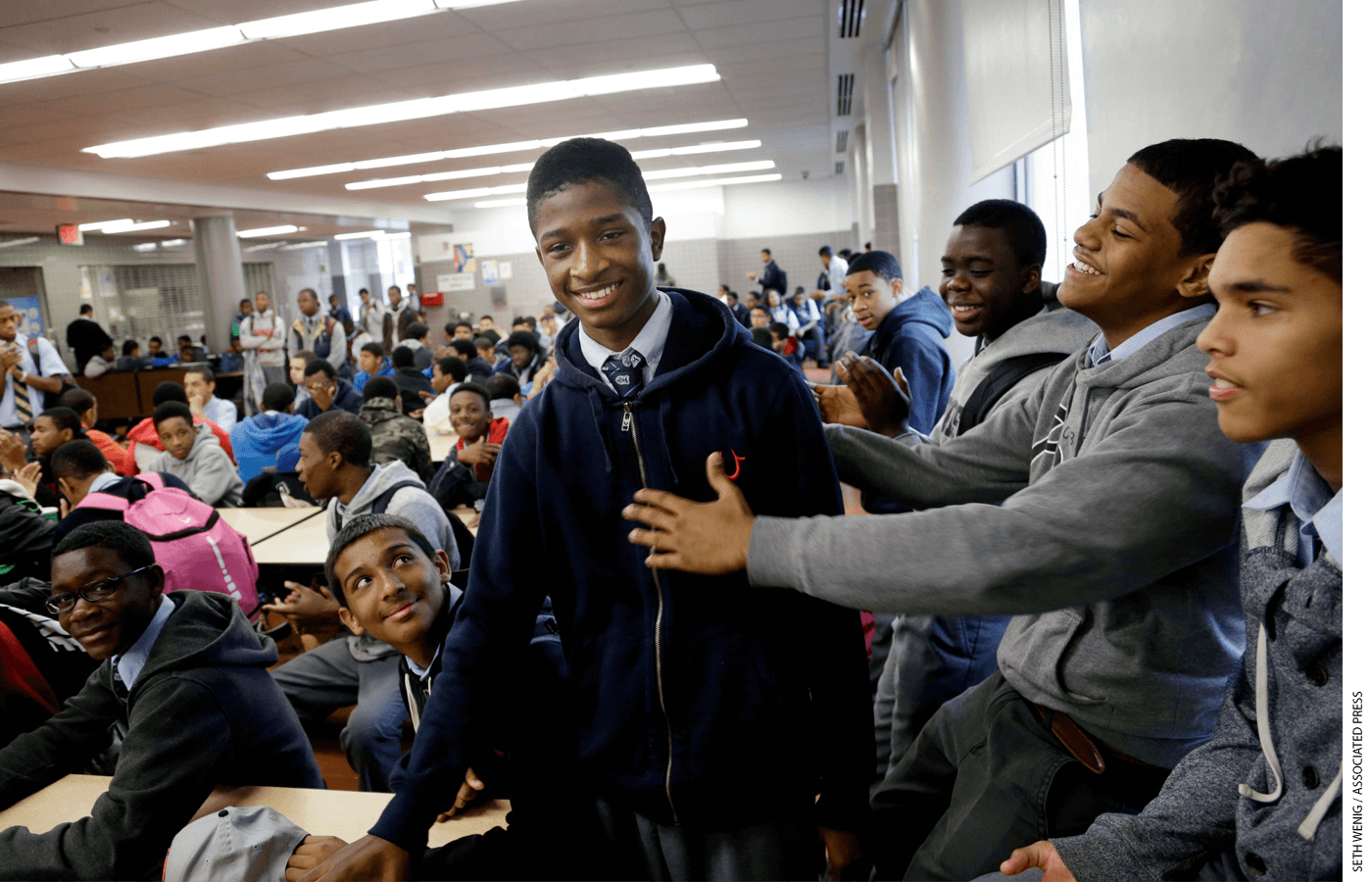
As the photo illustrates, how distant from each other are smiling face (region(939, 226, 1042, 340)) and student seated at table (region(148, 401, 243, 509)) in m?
4.29

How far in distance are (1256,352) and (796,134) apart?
1265cm

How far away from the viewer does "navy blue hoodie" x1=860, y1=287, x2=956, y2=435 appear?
10.7 ft

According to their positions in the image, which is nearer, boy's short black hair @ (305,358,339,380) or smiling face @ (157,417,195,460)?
smiling face @ (157,417,195,460)

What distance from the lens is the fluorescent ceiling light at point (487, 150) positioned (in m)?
10.6

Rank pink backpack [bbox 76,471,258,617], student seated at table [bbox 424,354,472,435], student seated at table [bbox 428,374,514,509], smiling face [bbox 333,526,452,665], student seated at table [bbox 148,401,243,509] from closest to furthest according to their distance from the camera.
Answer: smiling face [bbox 333,526,452,665] < pink backpack [bbox 76,471,258,617] < student seated at table [bbox 428,374,514,509] < student seated at table [bbox 148,401,243,509] < student seated at table [bbox 424,354,472,435]

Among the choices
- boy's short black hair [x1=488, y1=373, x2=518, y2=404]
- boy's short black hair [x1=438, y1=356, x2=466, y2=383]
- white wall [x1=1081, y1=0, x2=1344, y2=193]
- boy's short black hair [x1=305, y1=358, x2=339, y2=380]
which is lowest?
boy's short black hair [x1=488, y1=373, x2=518, y2=404]

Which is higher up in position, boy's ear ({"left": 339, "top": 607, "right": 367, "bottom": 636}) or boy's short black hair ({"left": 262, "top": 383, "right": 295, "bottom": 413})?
boy's short black hair ({"left": 262, "top": 383, "right": 295, "bottom": 413})

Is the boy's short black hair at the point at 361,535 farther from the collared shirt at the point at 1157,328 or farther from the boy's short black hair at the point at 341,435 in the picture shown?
the collared shirt at the point at 1157,328

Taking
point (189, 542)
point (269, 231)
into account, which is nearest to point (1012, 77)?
point (189, 542)

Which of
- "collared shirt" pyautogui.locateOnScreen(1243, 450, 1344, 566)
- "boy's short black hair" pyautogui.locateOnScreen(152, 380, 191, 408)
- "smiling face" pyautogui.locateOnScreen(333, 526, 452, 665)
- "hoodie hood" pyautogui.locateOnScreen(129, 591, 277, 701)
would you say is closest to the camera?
"collared shirt" pyautogui.locateOnScreen(1243, 450, 1344, 566)

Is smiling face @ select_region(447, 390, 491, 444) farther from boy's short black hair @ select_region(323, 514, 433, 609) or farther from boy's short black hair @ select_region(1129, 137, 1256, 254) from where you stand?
boy's short black hair @ select_region(1129, 137, 1256, 254)

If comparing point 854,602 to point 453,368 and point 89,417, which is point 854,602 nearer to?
point 453,368

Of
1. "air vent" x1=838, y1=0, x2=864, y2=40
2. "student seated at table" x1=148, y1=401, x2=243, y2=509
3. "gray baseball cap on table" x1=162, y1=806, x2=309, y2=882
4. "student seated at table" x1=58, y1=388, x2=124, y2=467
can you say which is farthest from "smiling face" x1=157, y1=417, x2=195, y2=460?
"air vent" x1=838, y1=0, x2=864, y2=40

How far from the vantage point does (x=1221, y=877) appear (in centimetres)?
95
